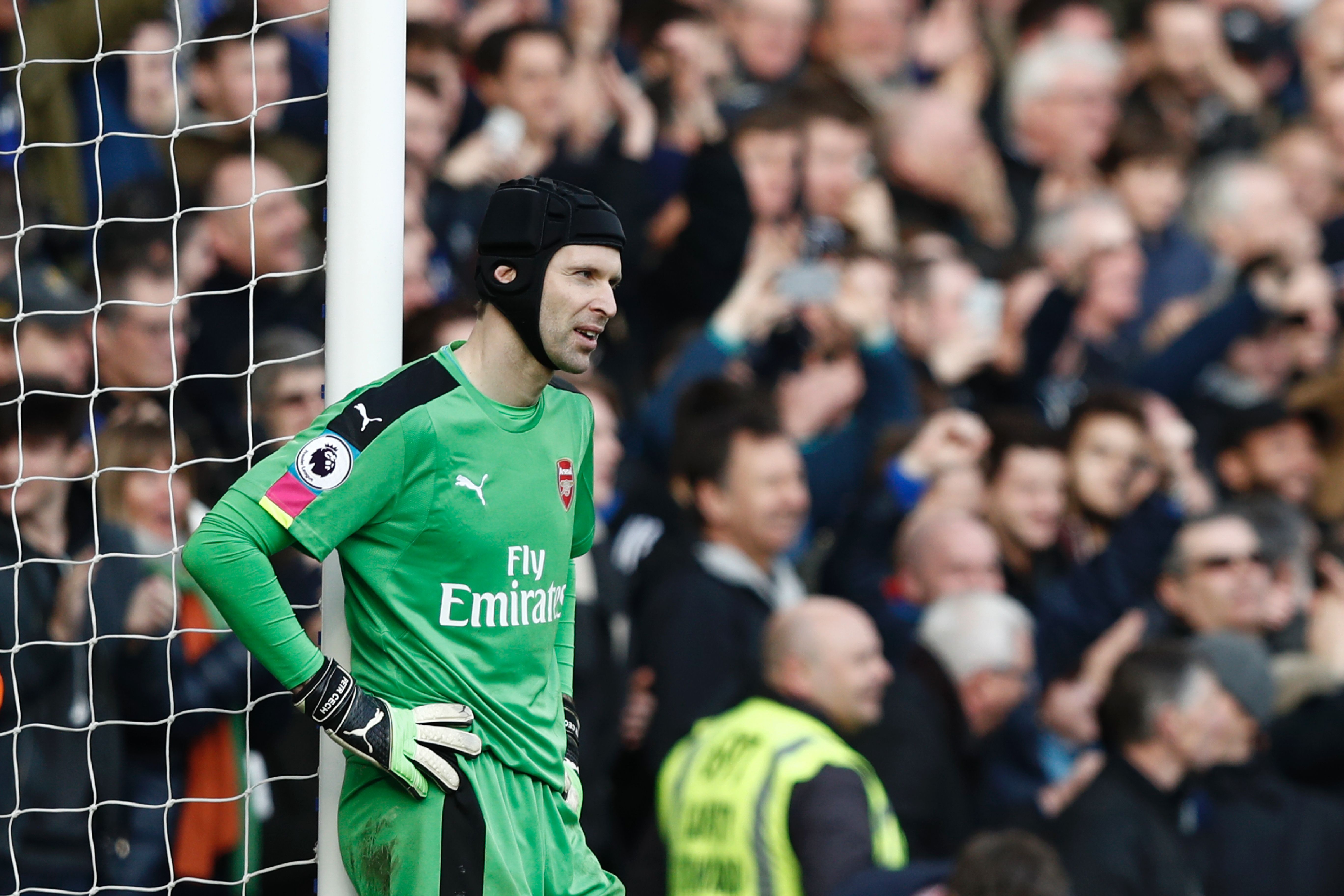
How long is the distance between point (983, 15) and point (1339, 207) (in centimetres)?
154

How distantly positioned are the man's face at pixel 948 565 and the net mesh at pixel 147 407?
1804 millimetres

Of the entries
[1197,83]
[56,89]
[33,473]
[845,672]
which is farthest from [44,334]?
[1197,83]

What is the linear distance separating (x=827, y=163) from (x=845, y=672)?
1753mm

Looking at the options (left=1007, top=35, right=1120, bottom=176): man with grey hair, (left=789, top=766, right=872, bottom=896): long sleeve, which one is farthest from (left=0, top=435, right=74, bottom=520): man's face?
(left=1007, top=35, right=1120, bottom=176): man with grey hair

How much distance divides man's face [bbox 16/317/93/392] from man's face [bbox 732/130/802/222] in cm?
200

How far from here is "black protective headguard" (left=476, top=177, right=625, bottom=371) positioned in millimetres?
2186

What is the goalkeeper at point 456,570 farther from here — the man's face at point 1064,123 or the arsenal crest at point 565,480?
the man's face at point 1064,123

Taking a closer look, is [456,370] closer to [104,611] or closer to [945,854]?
[104,611]

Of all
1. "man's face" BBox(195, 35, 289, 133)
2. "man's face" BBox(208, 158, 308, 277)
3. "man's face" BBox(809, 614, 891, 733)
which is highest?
"man's face" BBox(195, 35, 289, 133)

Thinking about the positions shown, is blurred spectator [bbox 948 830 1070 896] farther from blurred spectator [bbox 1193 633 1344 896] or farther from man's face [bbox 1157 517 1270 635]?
man's face [bbox 1157 517 1270 635]

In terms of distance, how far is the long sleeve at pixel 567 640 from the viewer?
2.43m

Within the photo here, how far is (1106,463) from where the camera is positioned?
16.4 feet

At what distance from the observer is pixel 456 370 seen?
223cm

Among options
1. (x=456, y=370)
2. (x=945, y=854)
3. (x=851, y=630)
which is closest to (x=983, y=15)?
(x=851, y=630)
